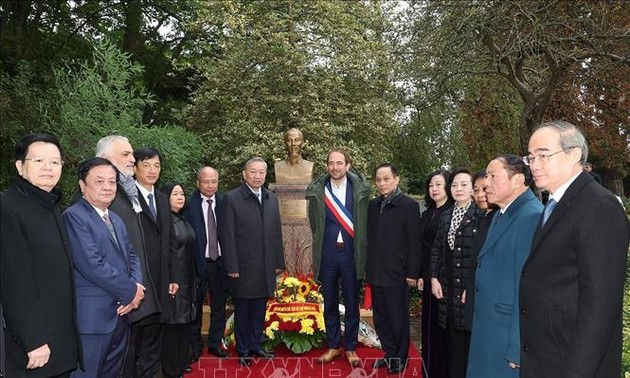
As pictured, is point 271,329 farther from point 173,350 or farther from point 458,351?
point 458,351

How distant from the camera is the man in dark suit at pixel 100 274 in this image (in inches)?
130

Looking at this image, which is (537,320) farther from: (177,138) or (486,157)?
(486,157)

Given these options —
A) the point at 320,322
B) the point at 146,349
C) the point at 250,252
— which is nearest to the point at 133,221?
the point at 146,349

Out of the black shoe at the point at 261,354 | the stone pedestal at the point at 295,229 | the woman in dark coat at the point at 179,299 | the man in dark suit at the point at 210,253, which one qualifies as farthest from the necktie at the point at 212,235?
the stone pedestal at the point at 295,229

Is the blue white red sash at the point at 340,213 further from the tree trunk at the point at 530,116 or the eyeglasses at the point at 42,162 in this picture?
the tree trunk at the point at 530,116

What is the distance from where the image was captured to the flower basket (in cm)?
593

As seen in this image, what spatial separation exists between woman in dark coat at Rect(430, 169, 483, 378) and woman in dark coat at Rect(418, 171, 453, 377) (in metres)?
0.20

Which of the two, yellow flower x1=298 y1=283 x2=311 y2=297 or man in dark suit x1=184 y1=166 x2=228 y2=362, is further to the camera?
yellow flower x1=298 y1=283 x2=311 y2=297

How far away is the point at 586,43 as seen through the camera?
10172 mm

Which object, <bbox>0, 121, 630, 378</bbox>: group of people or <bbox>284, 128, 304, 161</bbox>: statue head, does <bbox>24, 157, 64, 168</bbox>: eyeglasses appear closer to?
<bbox>0, 121, 630, 378</bbox>: group of people

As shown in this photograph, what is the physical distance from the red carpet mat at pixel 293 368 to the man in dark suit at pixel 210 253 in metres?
0.21

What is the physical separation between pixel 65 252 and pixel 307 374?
290 cm

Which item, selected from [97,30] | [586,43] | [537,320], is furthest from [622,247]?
[97,30]

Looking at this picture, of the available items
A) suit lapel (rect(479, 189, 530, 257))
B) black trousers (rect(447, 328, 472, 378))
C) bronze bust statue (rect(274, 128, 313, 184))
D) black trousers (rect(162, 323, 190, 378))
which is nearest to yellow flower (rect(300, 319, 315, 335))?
black trousers (rect(162, 323, 190, 378))
